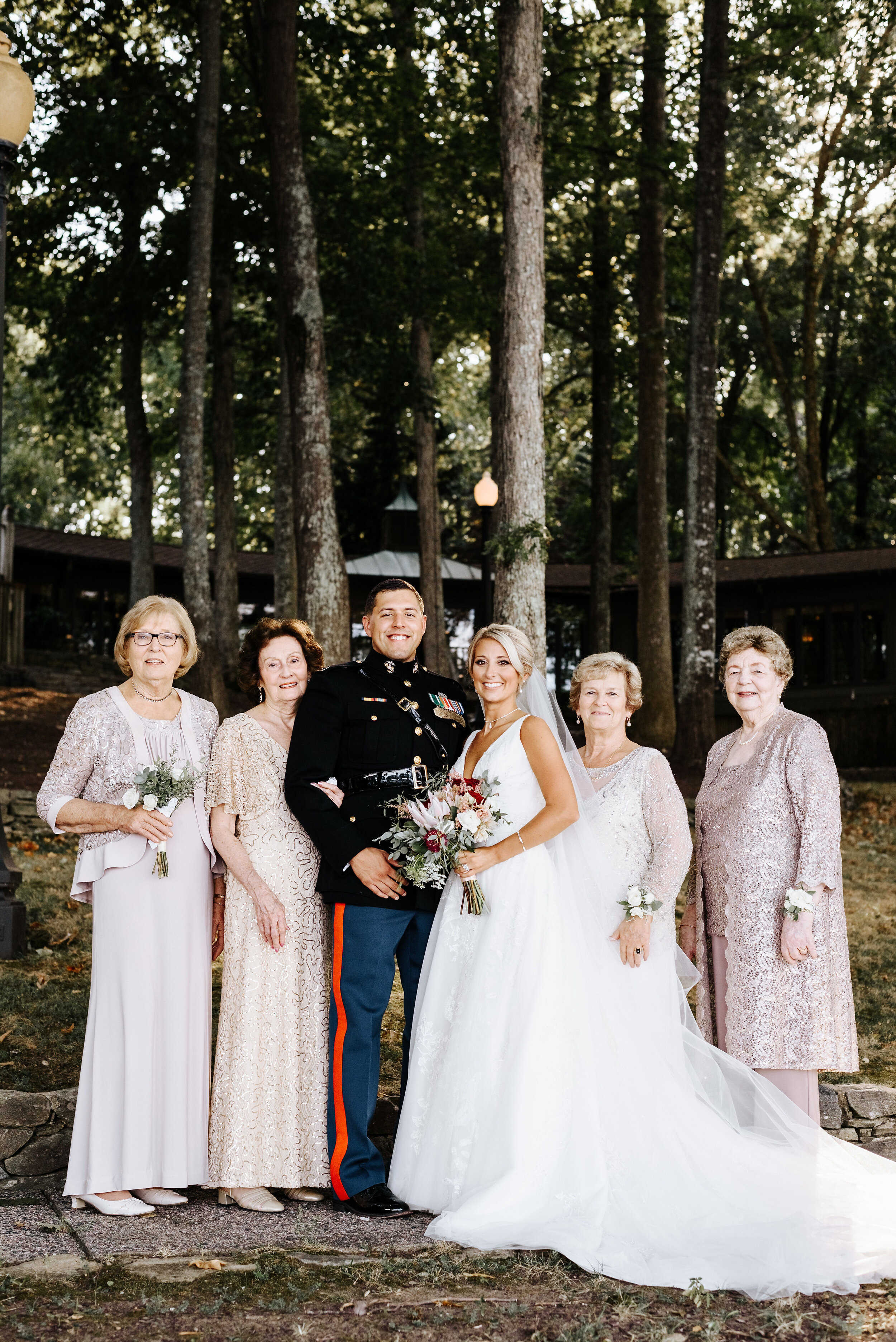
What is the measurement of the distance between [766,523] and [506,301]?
27.7 meters

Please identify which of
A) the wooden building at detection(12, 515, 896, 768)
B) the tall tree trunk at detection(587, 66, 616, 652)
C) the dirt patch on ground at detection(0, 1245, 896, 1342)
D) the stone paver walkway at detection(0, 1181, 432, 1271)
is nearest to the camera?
the dirt patch on ground at detection(0, 1245, 896, 1342)

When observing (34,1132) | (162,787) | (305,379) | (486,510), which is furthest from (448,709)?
(486,510)

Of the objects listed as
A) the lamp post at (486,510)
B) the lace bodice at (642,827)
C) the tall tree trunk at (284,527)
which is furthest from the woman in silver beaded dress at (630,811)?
the tall tree trunk at (284,527)

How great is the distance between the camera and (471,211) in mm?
21281

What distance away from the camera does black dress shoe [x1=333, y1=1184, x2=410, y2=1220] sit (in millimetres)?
4586

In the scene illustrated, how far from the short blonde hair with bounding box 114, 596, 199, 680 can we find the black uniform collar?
708 millimetres

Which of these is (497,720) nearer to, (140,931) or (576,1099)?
(576,1099)

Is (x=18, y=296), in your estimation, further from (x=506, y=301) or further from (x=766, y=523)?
(x=766, y=523)

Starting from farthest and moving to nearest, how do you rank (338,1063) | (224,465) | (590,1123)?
(224,465) → (338,1063) → (590,1123)

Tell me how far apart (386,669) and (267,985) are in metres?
1.35

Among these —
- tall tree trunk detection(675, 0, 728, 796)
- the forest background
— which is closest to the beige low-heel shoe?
the forest background

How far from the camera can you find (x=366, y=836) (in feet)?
15.9

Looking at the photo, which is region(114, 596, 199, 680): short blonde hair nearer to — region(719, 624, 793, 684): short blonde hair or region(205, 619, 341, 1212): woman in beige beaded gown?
region(205, 619, 341, 1212): woman in beige beaded gown

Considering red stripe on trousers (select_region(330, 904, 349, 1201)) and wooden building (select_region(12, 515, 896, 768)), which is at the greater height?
wooden building (select_region(12, 515, 896, 768))
